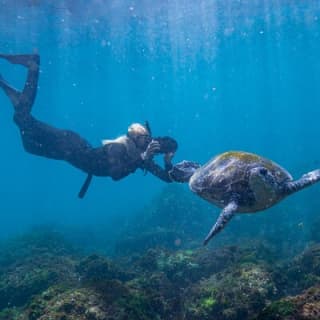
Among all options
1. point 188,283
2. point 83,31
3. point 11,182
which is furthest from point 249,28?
point 11,182

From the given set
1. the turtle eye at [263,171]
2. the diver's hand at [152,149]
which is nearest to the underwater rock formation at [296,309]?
the turtle eye at [263,171]

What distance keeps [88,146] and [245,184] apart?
6.79 metres

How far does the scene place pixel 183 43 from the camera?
133ft

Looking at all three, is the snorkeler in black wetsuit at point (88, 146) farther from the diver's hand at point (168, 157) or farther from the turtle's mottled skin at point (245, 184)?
the turtle's mottled skin at point (245, 184)

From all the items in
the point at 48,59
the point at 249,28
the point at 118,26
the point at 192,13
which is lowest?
the point at 48,59

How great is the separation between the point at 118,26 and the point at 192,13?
264 inches

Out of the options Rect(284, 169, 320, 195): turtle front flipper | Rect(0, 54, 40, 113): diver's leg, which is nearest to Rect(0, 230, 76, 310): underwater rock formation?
Rect(0, 54, 40, 113): diver's leg

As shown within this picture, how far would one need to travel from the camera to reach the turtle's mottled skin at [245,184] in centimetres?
589

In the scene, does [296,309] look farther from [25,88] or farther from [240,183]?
[25,88]

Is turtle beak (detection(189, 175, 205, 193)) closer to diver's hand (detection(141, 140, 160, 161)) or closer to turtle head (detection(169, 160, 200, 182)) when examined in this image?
turtle head (detection(169, 160, 200, 182))

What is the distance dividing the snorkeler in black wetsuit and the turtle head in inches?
15.6

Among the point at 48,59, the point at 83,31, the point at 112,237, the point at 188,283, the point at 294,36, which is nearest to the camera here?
the point at 188,283

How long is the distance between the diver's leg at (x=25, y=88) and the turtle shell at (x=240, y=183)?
8402mm

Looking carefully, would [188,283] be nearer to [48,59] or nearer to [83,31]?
[83,31]
